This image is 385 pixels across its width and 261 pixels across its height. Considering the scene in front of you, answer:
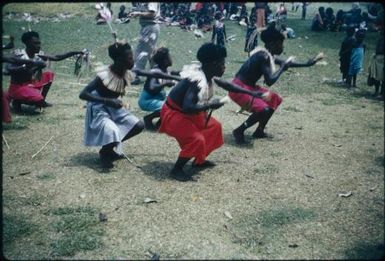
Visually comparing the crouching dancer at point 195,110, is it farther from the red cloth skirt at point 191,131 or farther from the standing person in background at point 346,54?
the standing person in background at point 346,54

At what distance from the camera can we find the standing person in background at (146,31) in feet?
30.7

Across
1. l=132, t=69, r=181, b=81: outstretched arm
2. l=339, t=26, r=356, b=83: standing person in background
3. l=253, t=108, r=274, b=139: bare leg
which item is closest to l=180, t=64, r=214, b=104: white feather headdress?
l=132, t=69, r=181, b=81: outstretched arm

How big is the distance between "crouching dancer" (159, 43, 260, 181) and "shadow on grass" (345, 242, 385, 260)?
2.10m

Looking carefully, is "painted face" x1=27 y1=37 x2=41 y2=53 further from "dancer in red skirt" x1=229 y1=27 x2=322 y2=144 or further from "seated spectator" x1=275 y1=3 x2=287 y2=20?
"seated spectator" x1=275 y1=3 x2=287 y2=20

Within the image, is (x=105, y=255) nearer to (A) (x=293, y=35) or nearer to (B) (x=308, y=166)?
(B) (x=308, y=166)

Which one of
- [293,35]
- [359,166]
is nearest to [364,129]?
[359,166]

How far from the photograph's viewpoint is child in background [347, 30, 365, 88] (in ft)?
34.6

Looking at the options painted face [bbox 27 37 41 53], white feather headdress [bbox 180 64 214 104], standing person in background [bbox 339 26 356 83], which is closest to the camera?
white feather headdress [bbox 180 64 214 104]

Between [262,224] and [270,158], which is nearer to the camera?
[262,224]

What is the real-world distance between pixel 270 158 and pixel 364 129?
2456mm

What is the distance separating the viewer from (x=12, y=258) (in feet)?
11.5

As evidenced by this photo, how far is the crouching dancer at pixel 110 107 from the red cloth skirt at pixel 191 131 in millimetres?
540

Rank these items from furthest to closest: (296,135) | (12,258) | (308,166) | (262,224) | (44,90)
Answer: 1. (44,90)
2. (296,135)
3. (308,166)
4. (262,224)
5. (12,258)

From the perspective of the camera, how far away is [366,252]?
3566mm
